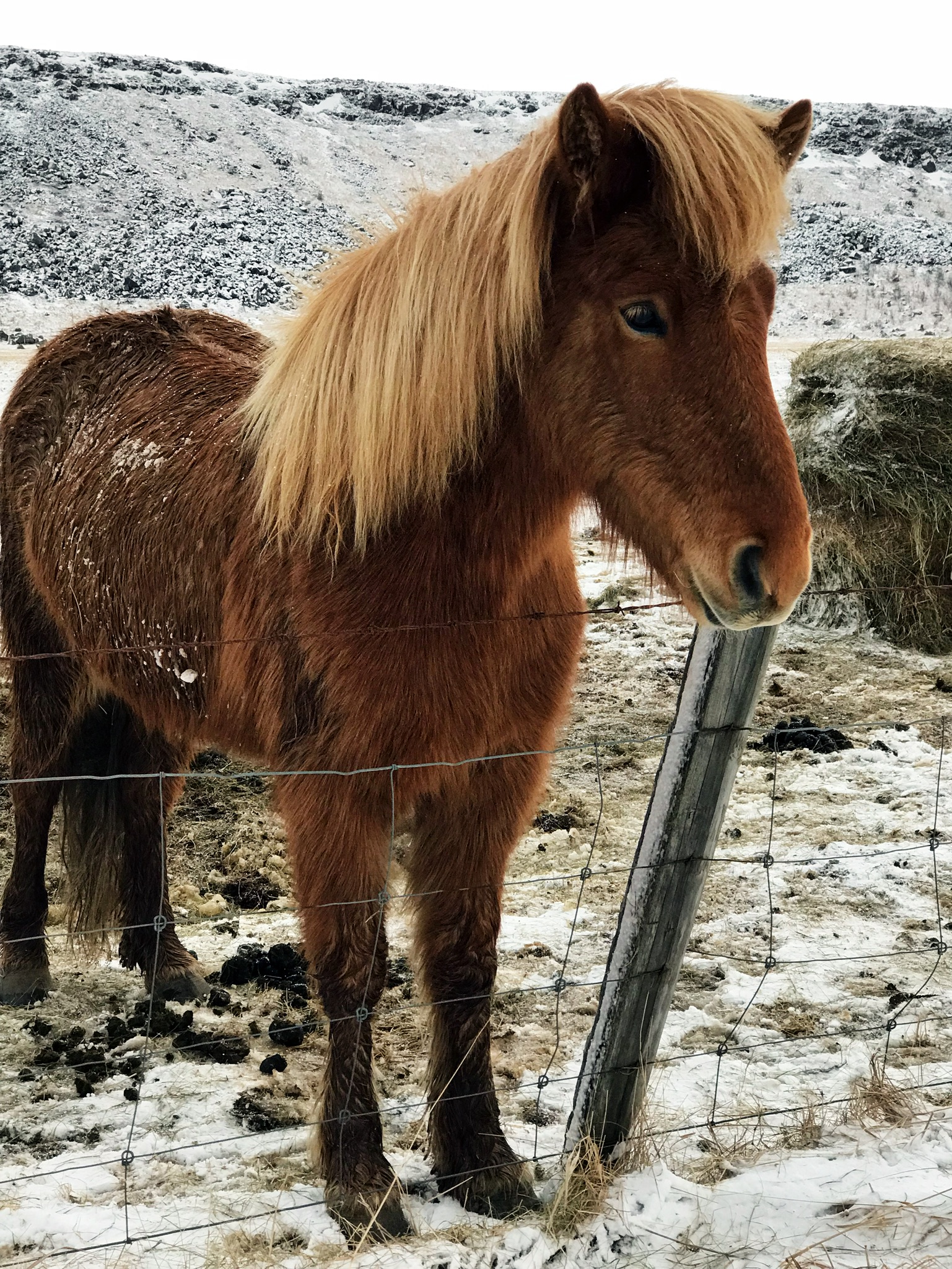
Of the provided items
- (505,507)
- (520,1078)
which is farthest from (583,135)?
(520,1078)

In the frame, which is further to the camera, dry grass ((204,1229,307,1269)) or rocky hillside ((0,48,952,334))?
rocky hillside ((0,48,952,334))

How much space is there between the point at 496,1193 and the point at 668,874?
827mm

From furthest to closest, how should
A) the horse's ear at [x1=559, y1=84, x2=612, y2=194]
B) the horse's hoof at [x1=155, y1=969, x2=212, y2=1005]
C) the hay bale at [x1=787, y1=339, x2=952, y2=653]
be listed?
the hay bale at [x1=787, y1=339, x2=952, y2=653] → the horse's hoof at [x1=155, y1=969, x2=212, y2=1005] → the horse's ear at [x1=559, y1=84, x2=612, y2=194]

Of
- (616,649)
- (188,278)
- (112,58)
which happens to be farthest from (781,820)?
(112,58)

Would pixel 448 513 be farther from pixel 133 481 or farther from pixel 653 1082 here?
pixel 653 1082

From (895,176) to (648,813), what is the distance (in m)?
39.0

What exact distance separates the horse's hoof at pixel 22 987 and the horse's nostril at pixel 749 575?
270 cm

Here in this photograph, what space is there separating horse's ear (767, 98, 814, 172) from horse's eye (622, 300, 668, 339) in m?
0.43

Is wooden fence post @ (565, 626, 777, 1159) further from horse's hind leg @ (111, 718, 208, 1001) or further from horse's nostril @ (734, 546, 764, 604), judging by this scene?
horse's hind leg @ (111, 718, 208, 1001)

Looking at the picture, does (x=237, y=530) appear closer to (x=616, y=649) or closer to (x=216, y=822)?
(x=216, y=822)

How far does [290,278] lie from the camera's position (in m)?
2.42

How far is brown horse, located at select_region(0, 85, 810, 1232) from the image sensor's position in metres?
1.72

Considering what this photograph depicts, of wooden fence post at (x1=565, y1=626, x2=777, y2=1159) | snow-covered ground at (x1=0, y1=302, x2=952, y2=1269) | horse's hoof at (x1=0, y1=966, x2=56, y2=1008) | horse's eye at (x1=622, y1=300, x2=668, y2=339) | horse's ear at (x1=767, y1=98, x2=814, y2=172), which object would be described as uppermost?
horse's ear at (x1=767, y1=98, x2=814, y2=172)

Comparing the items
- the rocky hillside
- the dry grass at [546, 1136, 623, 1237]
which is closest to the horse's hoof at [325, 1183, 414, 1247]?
the dry grass at [546, 1136, 623, 1237]
